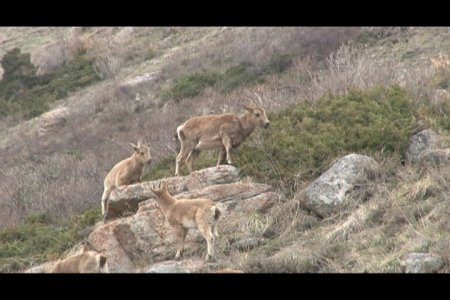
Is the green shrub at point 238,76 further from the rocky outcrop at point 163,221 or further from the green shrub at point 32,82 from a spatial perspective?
the rocky outcrop at point 163,221

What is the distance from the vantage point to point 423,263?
12320 millimetres

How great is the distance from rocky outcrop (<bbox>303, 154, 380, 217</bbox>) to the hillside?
0.36ft

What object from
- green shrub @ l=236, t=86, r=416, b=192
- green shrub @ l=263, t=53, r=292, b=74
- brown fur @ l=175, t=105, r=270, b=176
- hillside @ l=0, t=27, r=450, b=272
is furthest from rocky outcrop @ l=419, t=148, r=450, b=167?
green shrub @ l=263, t=53, r=292, b=74

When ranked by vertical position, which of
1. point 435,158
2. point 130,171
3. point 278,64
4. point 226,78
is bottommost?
point 226,78

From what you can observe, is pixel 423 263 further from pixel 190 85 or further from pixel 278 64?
pixel 190 85

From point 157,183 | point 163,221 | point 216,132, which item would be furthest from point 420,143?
point 163,221

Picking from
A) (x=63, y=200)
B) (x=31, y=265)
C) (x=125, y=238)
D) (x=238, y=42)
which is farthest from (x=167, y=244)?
(x=238, y=42)

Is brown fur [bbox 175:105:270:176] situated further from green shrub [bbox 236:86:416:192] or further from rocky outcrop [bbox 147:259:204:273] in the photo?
rocky outcrop [bbox 147:259:204:273]

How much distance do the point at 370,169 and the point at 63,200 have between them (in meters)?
10.5

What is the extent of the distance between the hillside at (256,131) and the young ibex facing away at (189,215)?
0.46 m

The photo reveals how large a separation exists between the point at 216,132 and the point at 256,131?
1714 mm

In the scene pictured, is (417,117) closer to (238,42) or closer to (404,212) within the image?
(404,212)

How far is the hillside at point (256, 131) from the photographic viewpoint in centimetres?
1525

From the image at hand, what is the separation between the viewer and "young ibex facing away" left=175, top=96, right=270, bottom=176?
1841 centimetres
